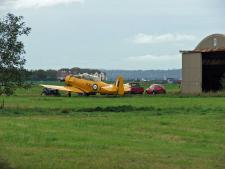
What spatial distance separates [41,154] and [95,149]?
1847mm

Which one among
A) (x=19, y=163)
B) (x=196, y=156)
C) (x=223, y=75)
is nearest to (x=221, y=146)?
(x=196, y=156)

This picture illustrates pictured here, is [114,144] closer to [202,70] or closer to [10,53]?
[10,53]

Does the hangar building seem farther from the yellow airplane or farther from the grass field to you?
the grass field

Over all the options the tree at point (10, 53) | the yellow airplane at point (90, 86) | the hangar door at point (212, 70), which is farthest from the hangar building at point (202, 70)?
the tree at point (10, 53)

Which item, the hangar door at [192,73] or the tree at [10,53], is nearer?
the tree at [10,53]

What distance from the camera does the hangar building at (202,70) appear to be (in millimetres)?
70000

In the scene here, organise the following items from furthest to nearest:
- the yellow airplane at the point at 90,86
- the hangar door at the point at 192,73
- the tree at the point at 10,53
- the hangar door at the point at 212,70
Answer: the hangar door at the point at 212,70 → the hangar door at the point at 192,73 → the yellow airplane at the point at 90,86 → the tree at the point at 10,53

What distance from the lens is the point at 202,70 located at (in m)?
71.9

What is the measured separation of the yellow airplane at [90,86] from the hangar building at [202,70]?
35.8 feet

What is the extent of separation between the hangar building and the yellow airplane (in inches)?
430

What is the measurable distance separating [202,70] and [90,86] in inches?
652

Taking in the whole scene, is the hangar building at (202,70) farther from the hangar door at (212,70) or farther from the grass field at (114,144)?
the grass field at (114,144)

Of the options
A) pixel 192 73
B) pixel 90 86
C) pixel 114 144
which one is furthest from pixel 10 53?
pixel 192 73

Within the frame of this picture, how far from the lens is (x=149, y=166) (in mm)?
12984
